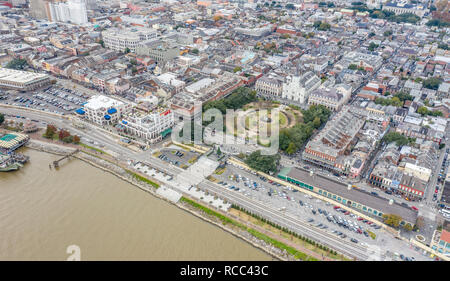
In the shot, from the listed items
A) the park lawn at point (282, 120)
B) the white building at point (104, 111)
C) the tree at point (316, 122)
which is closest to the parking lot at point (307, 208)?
the park lawn at point (282, 120)

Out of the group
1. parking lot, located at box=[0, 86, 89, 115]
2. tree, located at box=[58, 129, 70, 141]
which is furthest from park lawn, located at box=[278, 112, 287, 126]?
parking lot, located at box=[0, 86, 89, 115]

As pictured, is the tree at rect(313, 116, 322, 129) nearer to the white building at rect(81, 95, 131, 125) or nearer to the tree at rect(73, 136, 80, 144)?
the white building at rect(81, 95, 131, 125)

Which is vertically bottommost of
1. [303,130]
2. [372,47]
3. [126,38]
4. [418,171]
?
[418,171]

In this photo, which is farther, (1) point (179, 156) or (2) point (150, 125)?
(2) point (150, 125)

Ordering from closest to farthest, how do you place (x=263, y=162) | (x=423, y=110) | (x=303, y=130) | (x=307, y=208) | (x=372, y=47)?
(x=307, y=208), (x=263, y=162), (x=303, y=130), (x=423, y=110), (x=372, y=47)

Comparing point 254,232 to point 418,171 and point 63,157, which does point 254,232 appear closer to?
point 418,171

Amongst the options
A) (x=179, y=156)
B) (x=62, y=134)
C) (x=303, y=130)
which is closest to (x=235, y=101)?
(x=303, y=130)
